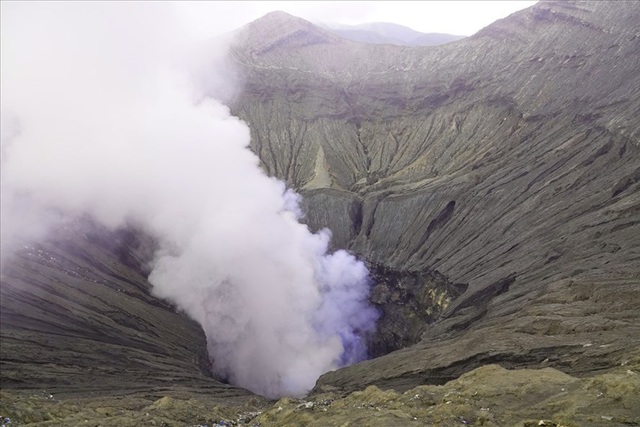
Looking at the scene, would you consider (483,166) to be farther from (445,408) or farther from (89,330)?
(445,408)

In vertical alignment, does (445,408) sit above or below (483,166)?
below

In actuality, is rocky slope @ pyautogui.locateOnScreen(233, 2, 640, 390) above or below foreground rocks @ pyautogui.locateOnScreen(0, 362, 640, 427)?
above

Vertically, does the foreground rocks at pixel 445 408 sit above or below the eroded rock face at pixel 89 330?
below

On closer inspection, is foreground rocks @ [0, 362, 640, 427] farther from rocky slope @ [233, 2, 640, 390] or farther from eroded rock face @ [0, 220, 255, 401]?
eroded rock face @ [0, 220, 255, 401]

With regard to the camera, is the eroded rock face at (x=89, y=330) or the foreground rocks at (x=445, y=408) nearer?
the foreground rocks at (x=445, y=408)

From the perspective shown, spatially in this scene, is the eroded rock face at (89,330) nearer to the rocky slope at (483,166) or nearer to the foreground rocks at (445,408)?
the foreground rocks at (445,408)

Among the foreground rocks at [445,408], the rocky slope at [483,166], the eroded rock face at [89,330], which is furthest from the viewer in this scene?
the eroded rock face at [89,330]

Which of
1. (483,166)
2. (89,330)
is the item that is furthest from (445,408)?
(483,166)

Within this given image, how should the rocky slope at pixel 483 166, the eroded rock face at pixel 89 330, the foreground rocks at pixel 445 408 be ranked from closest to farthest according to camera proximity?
the foreground rocks at pixel 445 408 → the rocky slope at pixel 483 166 → the eroded rock face at pixel 89 330
